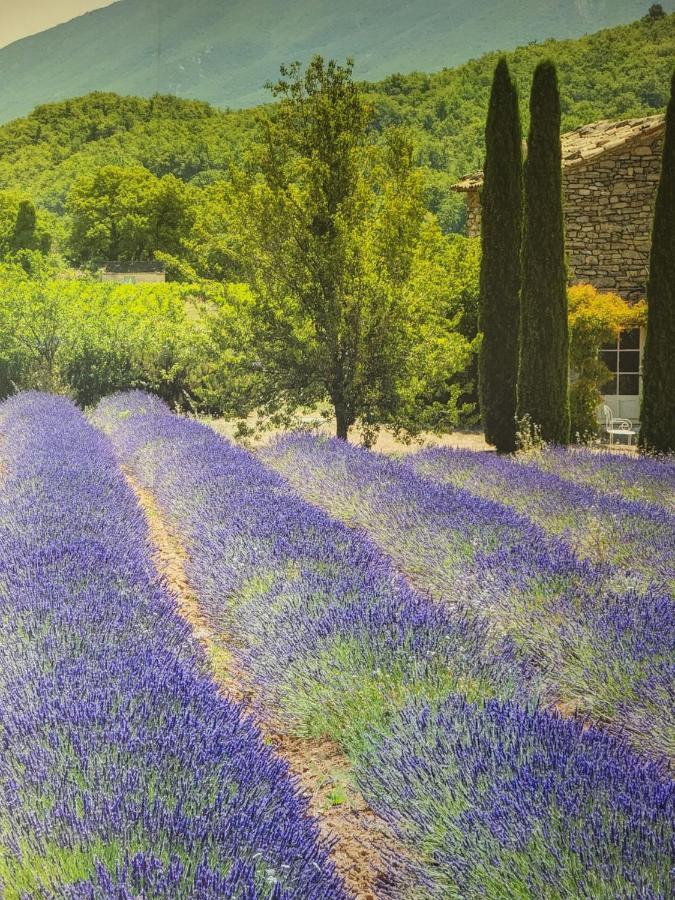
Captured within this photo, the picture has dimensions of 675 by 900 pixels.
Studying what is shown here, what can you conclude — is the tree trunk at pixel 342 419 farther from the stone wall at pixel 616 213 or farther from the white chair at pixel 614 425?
the stone wall at pixel 616 213

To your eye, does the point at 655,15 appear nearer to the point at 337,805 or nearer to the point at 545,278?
the point at 545,278

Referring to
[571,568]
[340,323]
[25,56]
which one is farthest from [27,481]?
[25,56]

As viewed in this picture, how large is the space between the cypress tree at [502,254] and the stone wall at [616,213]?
3.86m

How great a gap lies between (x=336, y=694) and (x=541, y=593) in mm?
1423

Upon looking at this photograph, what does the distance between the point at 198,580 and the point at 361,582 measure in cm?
111

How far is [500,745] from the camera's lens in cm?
252

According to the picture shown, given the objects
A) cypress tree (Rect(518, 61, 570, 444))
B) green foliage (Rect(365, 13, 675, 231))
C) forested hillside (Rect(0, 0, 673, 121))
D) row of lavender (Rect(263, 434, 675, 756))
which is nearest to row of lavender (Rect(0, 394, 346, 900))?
row of lavender (Rect(263, 434, 675, 756))

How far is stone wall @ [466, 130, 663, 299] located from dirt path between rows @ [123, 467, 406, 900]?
13103mm

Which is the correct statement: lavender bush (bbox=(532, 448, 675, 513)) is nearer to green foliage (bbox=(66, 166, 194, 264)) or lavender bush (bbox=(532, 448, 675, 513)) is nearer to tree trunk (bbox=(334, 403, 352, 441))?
tree trunk (bbox=(334, 403, 352, 441))

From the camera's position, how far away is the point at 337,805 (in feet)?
9.14

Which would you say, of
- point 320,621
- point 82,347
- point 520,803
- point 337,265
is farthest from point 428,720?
point 82,347

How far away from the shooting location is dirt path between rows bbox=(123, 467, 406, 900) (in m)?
2.41

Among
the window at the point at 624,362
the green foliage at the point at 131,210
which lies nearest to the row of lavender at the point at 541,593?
the window at the point at 624,362

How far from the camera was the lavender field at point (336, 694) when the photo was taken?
6.34 feet
